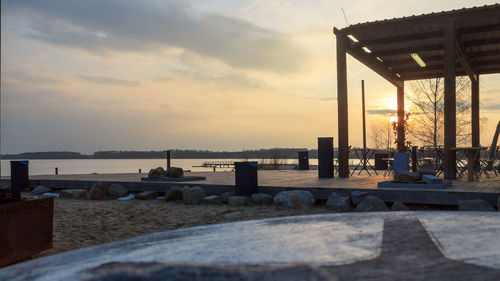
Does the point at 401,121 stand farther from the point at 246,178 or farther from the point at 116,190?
the point at 116,190

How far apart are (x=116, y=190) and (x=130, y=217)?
9.64 ft

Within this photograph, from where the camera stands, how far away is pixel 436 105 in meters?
22.0

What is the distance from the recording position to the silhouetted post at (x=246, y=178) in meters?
8.50

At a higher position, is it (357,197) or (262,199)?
(357,197)

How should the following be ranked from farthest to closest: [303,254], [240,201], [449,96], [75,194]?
1. [75,194]
2. [449,96]
3. [240,201]
4. [303,254]

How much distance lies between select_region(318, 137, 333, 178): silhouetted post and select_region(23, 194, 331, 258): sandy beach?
11.0ft

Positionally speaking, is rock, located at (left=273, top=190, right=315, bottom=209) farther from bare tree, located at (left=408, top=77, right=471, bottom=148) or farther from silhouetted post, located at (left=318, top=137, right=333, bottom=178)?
bare tree, located at (left=408, top=77, right=471, bottom=148)

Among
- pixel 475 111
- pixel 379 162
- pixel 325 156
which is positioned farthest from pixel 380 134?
pixel 325 156

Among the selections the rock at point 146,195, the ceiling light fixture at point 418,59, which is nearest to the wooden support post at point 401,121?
the ceiling light fixture at point 418,59

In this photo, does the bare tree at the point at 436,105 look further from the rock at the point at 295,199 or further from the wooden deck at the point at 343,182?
the rock at the point at 295,199

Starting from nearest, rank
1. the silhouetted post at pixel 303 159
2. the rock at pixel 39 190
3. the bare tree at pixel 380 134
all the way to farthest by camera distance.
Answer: the rock at pixel 39 190, the silhouetted post at pixel 303 159, the bare tree at pixel 380 134

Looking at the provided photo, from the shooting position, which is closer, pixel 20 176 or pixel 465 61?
pixel 20 176

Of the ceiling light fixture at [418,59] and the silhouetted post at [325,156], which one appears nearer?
the silhouetted post at [325,156]

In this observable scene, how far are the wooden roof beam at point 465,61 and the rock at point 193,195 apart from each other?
7619mm
